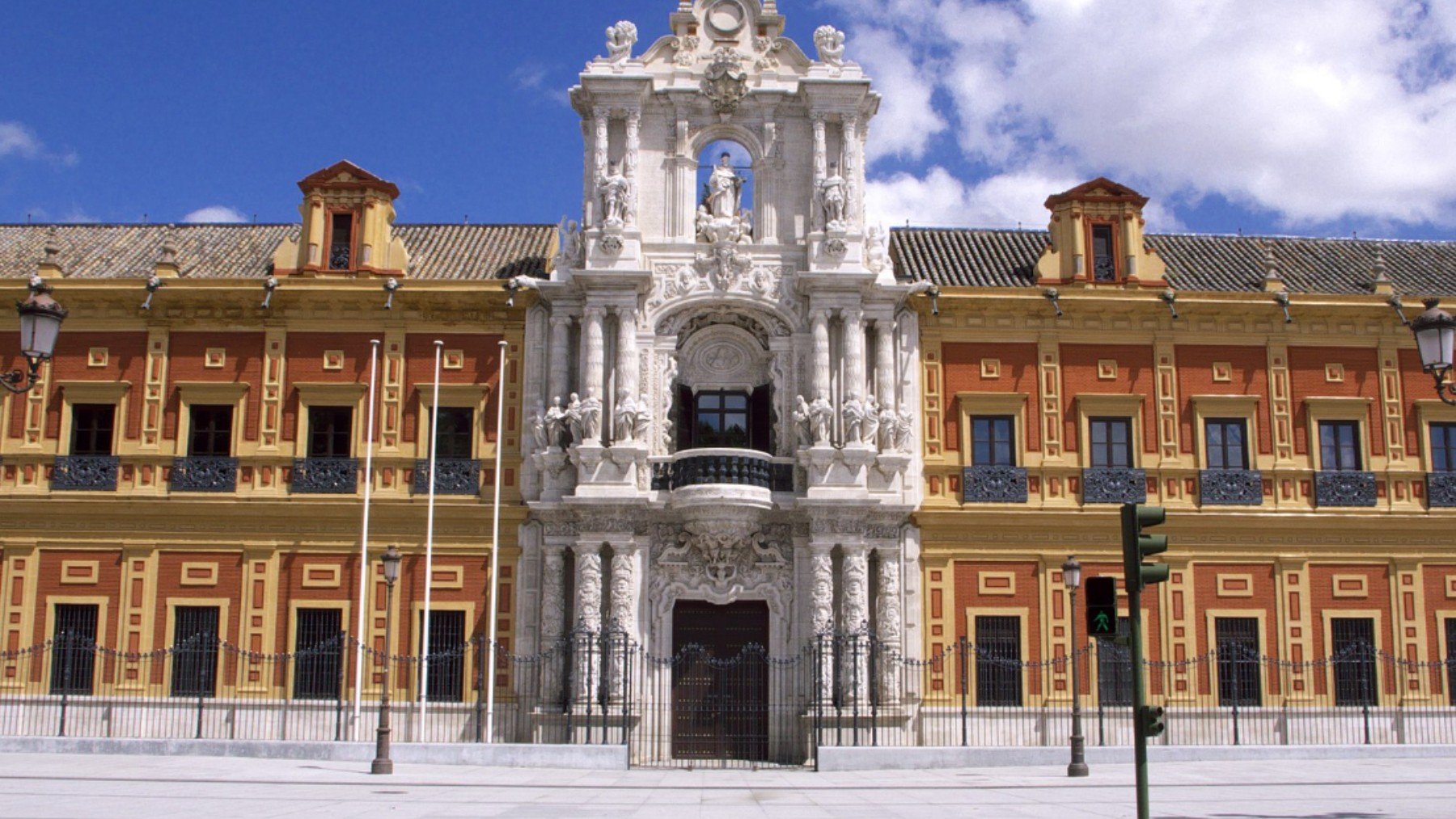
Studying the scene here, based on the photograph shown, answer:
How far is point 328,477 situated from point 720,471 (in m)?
7.90

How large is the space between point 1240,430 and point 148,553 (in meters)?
21.9

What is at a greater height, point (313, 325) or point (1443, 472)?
point (313, 325)

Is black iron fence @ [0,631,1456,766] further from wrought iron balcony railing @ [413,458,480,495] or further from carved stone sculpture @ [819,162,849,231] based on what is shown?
carved stone sculpture @ [819,162,849,231]

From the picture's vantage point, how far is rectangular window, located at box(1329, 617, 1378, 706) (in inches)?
1050

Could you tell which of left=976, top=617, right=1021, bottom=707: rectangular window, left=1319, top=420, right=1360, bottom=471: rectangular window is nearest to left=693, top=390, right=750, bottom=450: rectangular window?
left=976, top=617, right=1021, bottom=707: rectangular window

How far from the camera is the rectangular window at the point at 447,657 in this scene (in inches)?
1035

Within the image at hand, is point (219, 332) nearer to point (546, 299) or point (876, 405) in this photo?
point (546, 299)

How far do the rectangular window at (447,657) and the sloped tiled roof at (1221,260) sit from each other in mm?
11683

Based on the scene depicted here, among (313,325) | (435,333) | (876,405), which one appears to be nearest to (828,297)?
(876,405)

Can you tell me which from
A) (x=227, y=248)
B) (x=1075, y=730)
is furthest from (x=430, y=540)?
(x=1075, y=730)

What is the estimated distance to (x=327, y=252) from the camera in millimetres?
28641

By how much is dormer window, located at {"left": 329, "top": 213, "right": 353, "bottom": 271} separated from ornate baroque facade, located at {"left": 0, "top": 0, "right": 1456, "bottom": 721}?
0.07 m

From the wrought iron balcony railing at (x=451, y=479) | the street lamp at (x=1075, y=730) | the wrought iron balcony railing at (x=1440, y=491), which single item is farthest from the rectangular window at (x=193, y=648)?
the wrought iron balcony railing at (x=1440, y=491)

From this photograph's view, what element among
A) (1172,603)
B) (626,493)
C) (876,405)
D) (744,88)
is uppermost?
(744,88)
